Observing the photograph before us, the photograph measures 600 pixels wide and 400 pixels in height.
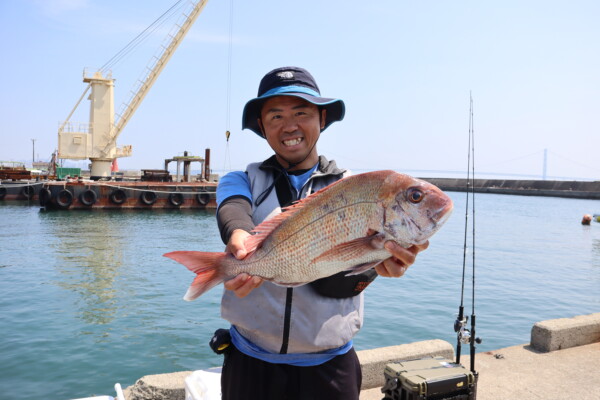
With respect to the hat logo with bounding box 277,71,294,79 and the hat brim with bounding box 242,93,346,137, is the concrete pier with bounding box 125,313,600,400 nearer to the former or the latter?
the hat brim with bounding box 242,93,346,137

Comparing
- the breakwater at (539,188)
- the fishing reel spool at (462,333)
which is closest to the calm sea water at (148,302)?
the fishing reel spool at (462,333)

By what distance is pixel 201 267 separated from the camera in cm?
185

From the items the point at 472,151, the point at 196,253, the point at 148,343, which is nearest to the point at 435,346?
the point at 472,151

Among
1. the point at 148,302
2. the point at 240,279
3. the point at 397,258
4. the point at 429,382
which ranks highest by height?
the point at 397,258

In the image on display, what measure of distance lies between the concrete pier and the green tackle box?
766 mm

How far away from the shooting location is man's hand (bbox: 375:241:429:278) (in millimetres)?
1698

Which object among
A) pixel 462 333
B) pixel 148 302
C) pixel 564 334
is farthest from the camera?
pixel 148 302

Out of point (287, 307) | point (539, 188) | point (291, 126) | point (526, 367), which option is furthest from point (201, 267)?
point (539, 188)

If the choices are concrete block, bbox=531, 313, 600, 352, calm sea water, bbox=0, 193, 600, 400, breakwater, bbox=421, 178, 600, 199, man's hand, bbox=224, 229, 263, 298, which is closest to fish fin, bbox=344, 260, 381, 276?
man's hand, bbox=224, 229, 263, 298

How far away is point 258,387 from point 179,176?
3759cm

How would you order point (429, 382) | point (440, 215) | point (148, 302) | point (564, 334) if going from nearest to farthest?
point (440, 215), point (429, 382), point (564, 334), point (148, 302)

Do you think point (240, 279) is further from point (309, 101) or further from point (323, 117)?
point (323, 117)

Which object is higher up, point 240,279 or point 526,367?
point 240,279

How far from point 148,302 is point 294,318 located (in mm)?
9570
